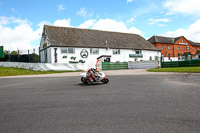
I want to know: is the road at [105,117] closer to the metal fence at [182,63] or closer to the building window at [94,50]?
the metal fence at [182,63]

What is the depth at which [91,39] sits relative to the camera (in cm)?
3497

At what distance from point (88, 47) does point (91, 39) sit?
2937mm

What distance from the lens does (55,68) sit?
26.1 meters

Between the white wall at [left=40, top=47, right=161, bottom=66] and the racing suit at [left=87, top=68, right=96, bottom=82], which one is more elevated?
the white wall at [left=40, top=47, right=161, bottom=66]

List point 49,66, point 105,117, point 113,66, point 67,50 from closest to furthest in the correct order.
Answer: point 105,117, point 49,66, point 113,66, point 67,50

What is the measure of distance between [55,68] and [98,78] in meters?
17.3

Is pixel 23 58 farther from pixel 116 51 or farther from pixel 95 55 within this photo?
pixel 116 51

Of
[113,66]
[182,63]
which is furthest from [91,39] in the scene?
[182,63]

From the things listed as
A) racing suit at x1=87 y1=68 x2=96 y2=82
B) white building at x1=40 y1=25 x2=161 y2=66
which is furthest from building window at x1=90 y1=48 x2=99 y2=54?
racing suit at x1=87 y1=68 x2=96 y2=82

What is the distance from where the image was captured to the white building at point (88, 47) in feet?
99.7

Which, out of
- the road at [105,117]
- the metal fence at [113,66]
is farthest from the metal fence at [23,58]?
the road at [105,117]

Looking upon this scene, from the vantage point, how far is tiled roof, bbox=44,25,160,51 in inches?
1237

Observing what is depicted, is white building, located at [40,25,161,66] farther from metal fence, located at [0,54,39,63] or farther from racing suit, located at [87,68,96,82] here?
racing suit, located at [87,68,96,82]

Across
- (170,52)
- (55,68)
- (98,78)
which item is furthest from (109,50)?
(170,52)
